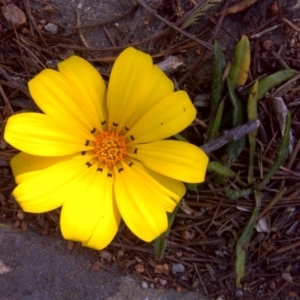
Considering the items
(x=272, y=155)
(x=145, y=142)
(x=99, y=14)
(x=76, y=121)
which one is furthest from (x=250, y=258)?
(x=99, y=14)

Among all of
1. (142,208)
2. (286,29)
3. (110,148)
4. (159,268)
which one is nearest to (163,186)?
(142,208)

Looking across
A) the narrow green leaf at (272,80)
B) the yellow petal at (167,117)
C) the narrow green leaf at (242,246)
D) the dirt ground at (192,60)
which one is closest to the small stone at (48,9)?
the dirt ground at (192,60)

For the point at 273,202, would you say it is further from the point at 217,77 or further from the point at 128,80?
the point at 128,80

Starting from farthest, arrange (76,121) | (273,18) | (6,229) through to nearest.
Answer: (6,229) → (273,18) → (76,121)

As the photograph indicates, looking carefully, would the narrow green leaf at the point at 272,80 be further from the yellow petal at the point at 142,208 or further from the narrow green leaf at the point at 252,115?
the yellow petal at the point at 142,208

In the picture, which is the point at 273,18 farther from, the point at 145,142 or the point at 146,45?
the point at 145,142

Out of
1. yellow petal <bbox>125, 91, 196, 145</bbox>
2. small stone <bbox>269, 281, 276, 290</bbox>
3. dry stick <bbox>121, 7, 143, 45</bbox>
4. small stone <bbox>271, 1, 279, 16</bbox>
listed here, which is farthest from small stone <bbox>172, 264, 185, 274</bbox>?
small stone <bbox>271, 1, 279, 16</bbox>
